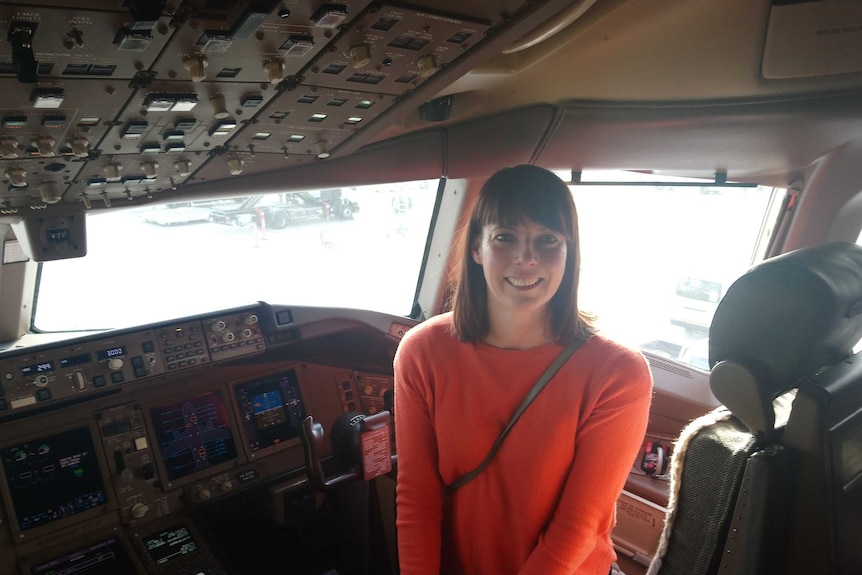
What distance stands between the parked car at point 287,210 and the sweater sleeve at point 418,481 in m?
1.45

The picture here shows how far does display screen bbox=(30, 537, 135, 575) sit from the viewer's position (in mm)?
2119

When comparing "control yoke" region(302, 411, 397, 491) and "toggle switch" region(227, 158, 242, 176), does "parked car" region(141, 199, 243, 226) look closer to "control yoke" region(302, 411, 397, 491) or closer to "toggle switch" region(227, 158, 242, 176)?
"toggle switch" region(227, 158, 242, 176)

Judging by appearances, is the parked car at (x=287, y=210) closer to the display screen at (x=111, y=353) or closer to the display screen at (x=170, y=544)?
the display screen at (x=111, y=353)

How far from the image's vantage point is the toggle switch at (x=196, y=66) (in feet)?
3.88

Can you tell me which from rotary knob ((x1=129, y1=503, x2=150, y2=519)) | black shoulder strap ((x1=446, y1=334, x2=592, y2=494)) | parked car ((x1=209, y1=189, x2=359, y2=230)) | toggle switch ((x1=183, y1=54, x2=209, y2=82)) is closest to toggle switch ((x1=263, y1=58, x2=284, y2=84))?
toggle switch ((x1=183, y1=54, x2=209, y2=82))

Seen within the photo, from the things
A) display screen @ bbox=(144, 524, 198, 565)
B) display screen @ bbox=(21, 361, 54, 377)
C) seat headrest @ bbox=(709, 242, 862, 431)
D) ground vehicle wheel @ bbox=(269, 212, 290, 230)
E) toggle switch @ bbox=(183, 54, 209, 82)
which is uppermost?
toggle switch @ bbox=(183, 54, 209, 82)

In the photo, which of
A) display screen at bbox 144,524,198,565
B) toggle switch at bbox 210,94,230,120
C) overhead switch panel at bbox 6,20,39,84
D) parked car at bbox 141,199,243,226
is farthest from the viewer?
parked car at bbox 141,199,243,226

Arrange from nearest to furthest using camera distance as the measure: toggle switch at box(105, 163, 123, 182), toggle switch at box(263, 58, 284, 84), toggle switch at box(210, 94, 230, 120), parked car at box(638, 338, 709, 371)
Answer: toggle switch at box(263, 58, 284, 84)
toggle switch at box(210, 94, 230, 120)
toggle switch at box(105, 163, 123, 182)
parked car at box(638, 338, 709, 371)

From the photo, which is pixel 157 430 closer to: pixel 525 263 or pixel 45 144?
pixel 45 144

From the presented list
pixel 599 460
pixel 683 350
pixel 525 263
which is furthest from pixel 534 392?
pixel 683 350

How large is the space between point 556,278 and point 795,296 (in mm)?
522

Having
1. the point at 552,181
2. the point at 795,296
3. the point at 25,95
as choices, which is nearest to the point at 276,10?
the point at 25,95

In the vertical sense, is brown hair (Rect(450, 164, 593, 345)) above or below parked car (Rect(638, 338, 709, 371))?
above

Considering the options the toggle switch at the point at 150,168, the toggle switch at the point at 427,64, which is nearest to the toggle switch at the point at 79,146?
the toggle switch at the point at 150,168
